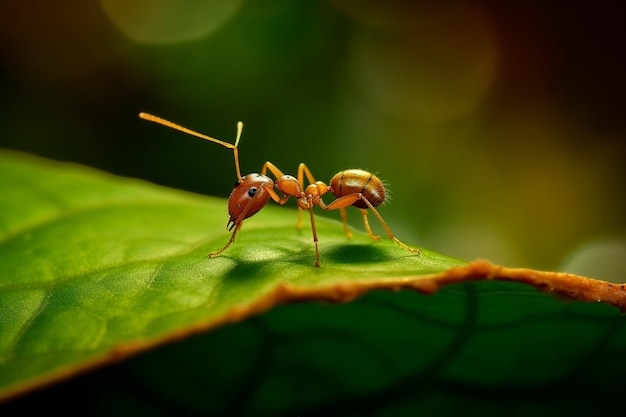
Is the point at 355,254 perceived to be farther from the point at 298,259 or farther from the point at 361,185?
the point at 361,185

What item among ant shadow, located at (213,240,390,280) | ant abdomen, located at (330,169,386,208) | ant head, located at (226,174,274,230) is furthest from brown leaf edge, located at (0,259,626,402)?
ant abdomen, located at (330,169,386,208)

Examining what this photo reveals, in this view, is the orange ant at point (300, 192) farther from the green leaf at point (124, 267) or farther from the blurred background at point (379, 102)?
the blurred background at point (379, 102)

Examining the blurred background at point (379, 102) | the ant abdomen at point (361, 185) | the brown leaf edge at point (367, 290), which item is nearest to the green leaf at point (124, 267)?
the brown leaf edge at point (367, 290)

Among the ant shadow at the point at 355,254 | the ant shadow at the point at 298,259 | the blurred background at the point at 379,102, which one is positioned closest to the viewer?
the ant shadow at the point at 298,259

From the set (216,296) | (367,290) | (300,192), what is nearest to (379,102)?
(300,192)

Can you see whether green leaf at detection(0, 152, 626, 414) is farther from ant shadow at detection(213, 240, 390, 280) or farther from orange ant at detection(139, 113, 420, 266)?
orange ant at detection(139, 113, 420, 266)
